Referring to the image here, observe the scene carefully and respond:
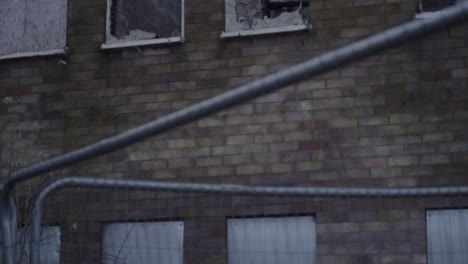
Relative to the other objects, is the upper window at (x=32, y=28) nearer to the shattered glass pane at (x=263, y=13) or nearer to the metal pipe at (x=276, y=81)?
the shattered glass pane at (x=263, y=13)

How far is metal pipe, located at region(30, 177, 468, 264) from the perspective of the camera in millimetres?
6152

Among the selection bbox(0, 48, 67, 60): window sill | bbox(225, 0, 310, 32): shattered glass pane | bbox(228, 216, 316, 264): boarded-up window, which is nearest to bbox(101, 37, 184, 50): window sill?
bbox(0, 48, 67, 60): window sill

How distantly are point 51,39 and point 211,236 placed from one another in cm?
297

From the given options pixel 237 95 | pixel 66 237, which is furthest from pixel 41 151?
pixel 237 95

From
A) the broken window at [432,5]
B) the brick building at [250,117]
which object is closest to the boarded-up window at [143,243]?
the brick building at [250,117]

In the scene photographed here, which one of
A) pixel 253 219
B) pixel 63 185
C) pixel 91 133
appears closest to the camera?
pixel 63 185

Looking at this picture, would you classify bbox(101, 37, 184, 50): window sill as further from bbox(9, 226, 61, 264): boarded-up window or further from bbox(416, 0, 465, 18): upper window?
Result: bbox(416, 0, 465, 18): upper window

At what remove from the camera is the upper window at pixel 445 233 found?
8.41 meters

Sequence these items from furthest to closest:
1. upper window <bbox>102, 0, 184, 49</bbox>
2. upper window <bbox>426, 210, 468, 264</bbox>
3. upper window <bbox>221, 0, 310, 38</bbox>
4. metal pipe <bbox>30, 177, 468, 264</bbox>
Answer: upper window <bbox>102, 0, 184, 49</bbox> → upper window <bbox>221, 0, 310, 38</bbox> → upper window <bbox>426, 210, 468, 264</bbox> → metal pipe <bbox>30, 177, 468, 264</bbox>

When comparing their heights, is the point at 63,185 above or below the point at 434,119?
below

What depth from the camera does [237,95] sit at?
4.38 metres

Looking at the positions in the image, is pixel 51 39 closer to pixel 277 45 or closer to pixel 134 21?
pixel 134 21

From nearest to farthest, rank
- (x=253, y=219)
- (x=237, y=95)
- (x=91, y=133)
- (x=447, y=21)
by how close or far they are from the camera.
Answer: (x=447, y=21), (x=237, y=95), (x=253, y=219), (x=91, y=133)

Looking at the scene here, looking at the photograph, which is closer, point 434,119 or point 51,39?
point 434,119
